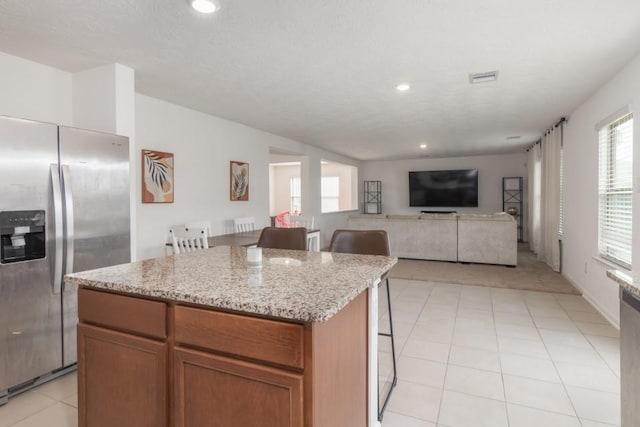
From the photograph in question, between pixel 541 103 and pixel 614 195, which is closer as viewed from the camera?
pixel 614 195

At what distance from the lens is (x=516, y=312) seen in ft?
12.0

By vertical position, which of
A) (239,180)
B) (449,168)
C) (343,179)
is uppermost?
(449,168)

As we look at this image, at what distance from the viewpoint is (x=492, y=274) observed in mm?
5391

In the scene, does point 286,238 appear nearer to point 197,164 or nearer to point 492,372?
point 492,372

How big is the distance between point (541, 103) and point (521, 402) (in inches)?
140

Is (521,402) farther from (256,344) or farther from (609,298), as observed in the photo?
(609,298)

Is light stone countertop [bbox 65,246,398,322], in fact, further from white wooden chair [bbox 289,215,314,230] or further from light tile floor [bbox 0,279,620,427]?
white wooden chair [bbox 289,215,314,230]

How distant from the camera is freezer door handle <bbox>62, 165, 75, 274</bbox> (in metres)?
2.37

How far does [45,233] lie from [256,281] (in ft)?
5.79

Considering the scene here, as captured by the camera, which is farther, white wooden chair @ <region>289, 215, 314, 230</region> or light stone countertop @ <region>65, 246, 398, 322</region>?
white wooden chair @ <region>289, 215, 314, 230</region>

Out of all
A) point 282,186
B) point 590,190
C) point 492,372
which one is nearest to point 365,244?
point 492,372

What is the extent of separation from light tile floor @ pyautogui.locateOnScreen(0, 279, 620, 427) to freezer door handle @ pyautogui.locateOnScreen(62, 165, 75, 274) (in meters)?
0.85

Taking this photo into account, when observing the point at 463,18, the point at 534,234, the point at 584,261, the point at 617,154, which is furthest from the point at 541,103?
the point at 534,234

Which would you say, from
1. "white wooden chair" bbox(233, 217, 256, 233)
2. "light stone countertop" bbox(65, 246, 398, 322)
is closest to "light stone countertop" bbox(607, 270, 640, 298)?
"light stone countertop" bbox(65, 246, 398, 322)
